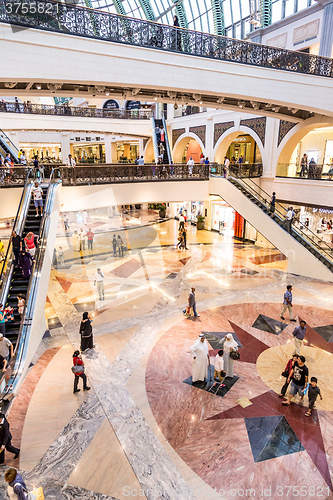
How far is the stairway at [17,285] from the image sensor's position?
6.76 metres

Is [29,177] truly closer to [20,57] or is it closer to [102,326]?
[20,57]

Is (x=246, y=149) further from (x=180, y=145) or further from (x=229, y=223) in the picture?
(x=229, y=223)

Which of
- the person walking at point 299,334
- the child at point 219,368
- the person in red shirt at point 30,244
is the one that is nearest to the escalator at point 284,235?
the person walking at point 299,334

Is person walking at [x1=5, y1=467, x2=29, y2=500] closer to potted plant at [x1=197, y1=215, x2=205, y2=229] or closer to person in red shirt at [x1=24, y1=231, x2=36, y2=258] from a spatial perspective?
person in red shirt at [x1=24, y1=231, x2=36, y2=258]

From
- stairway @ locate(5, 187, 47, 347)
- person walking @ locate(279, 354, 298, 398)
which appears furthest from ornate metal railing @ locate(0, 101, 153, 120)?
person walking @ locate(279, 354, 298, 398)

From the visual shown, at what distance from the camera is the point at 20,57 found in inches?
279

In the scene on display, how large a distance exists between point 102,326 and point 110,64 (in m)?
7.24

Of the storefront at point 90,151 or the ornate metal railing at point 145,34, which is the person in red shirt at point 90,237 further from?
the storefront at point 90,151

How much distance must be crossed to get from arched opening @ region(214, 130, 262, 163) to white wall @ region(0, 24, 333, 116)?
27.9 feet

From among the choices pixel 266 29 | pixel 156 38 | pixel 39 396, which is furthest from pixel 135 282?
pixel 266 29

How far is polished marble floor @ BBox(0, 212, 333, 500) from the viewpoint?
449cm

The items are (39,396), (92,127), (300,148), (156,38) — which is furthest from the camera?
(92,127)

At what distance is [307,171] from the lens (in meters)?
15.0

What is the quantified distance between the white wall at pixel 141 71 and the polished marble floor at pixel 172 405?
6.69m
